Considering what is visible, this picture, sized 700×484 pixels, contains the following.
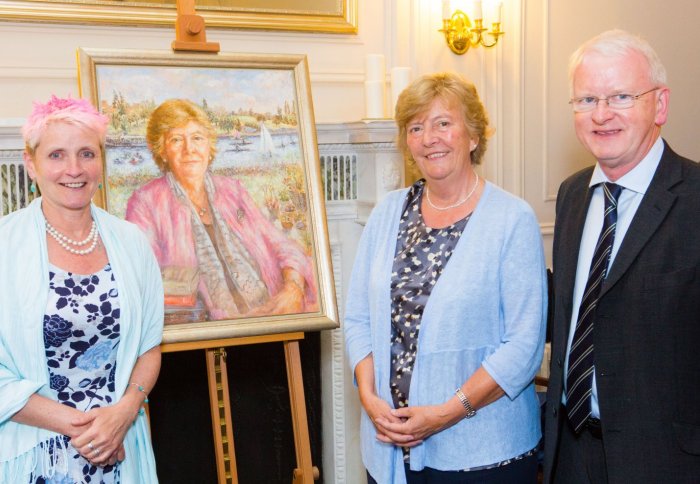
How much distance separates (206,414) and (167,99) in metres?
1.46

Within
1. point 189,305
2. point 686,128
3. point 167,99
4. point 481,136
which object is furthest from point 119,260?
point 686,128

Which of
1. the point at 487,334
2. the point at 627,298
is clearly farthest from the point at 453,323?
the point at 627,298

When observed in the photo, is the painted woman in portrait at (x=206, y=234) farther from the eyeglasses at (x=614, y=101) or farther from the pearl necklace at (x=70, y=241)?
the eyeglasses at (x=614, y=101)

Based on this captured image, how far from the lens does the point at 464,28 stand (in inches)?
145

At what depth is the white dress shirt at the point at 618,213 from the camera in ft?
6.23

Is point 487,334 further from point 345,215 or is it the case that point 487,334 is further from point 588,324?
point 345,215

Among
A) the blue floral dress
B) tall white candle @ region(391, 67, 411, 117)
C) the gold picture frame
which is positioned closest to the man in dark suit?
the blue floral dress

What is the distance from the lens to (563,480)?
2.03 metres

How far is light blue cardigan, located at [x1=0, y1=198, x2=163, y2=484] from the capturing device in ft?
6.40

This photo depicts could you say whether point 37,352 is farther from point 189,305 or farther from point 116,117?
point 116,117

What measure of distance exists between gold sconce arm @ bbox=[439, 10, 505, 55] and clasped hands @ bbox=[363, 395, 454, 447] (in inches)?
81.5

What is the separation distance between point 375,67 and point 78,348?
1.79 meters

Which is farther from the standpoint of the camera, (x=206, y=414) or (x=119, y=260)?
(x=206, y=414)

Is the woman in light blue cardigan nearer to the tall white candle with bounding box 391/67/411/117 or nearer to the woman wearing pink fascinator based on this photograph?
the woman wearing pink fascinator
